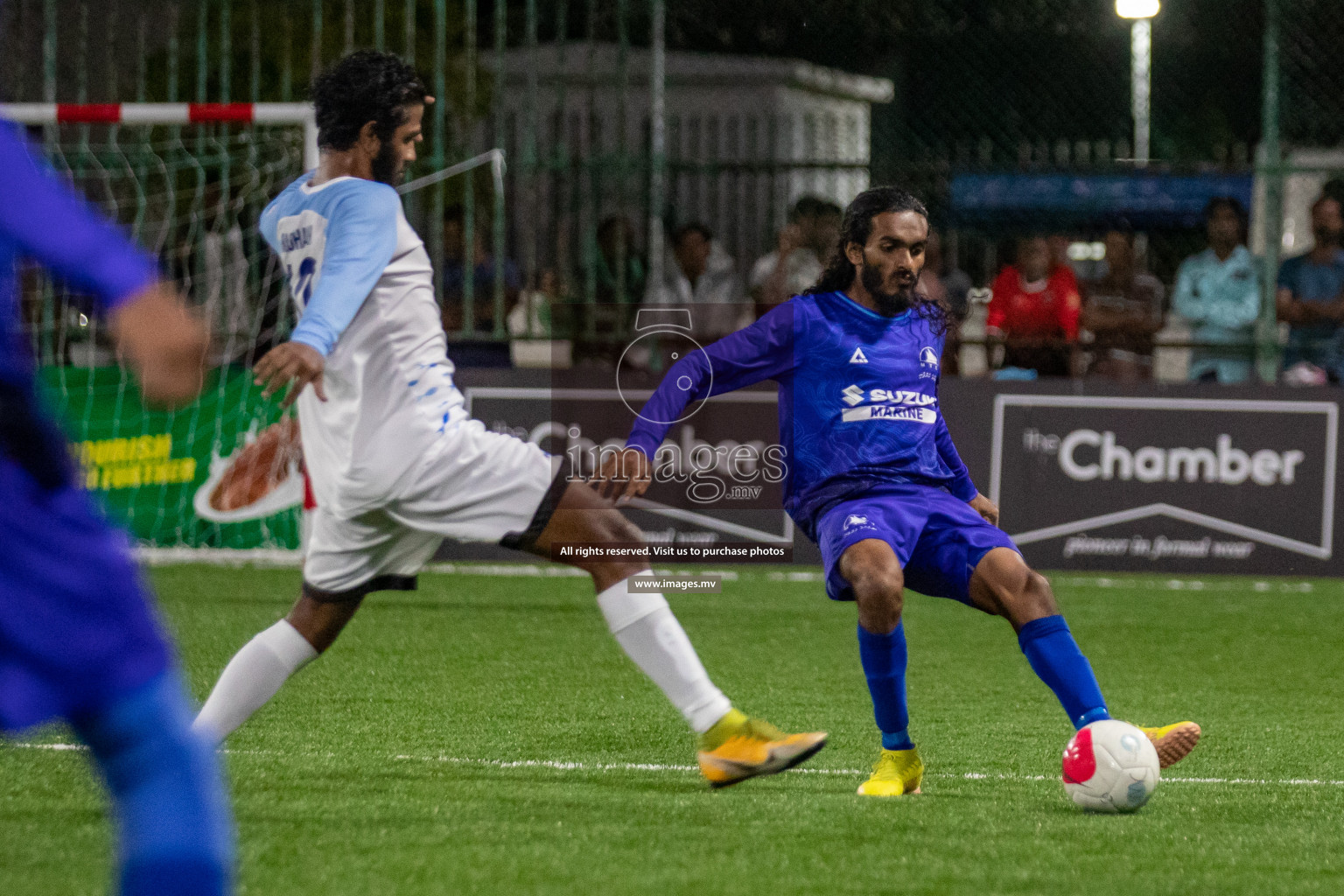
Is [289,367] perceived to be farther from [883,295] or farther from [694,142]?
[694,142]

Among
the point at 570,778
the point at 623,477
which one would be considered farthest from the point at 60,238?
the point at 570,778

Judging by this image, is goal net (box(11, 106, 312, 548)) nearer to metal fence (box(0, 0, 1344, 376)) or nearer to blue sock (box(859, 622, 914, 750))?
Answer: metal fence (box(0, 0, 1344, 376))

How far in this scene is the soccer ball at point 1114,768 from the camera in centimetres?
431

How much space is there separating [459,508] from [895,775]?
4.33ft

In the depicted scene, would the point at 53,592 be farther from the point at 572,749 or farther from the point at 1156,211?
the point at 1156,211

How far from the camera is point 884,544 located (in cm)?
458

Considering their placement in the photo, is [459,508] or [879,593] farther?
[879,593]

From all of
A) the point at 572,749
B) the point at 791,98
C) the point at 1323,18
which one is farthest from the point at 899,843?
the point at 791,98

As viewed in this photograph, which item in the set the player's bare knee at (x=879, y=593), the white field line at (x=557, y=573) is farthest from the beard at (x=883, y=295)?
the white field line at (x=557, y=573)

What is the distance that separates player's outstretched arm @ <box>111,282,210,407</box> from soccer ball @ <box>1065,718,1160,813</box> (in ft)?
9.29

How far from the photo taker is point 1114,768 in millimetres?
4312

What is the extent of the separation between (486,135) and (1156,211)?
19.7ft

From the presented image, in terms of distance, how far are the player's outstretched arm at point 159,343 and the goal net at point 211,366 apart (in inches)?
319

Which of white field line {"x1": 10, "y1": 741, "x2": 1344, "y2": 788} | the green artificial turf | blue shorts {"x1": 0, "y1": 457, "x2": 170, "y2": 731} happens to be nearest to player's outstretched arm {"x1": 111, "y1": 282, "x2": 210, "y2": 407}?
blue shorts {"x1": 0, "y1": 457, "x2": 170, "y2": 731}
